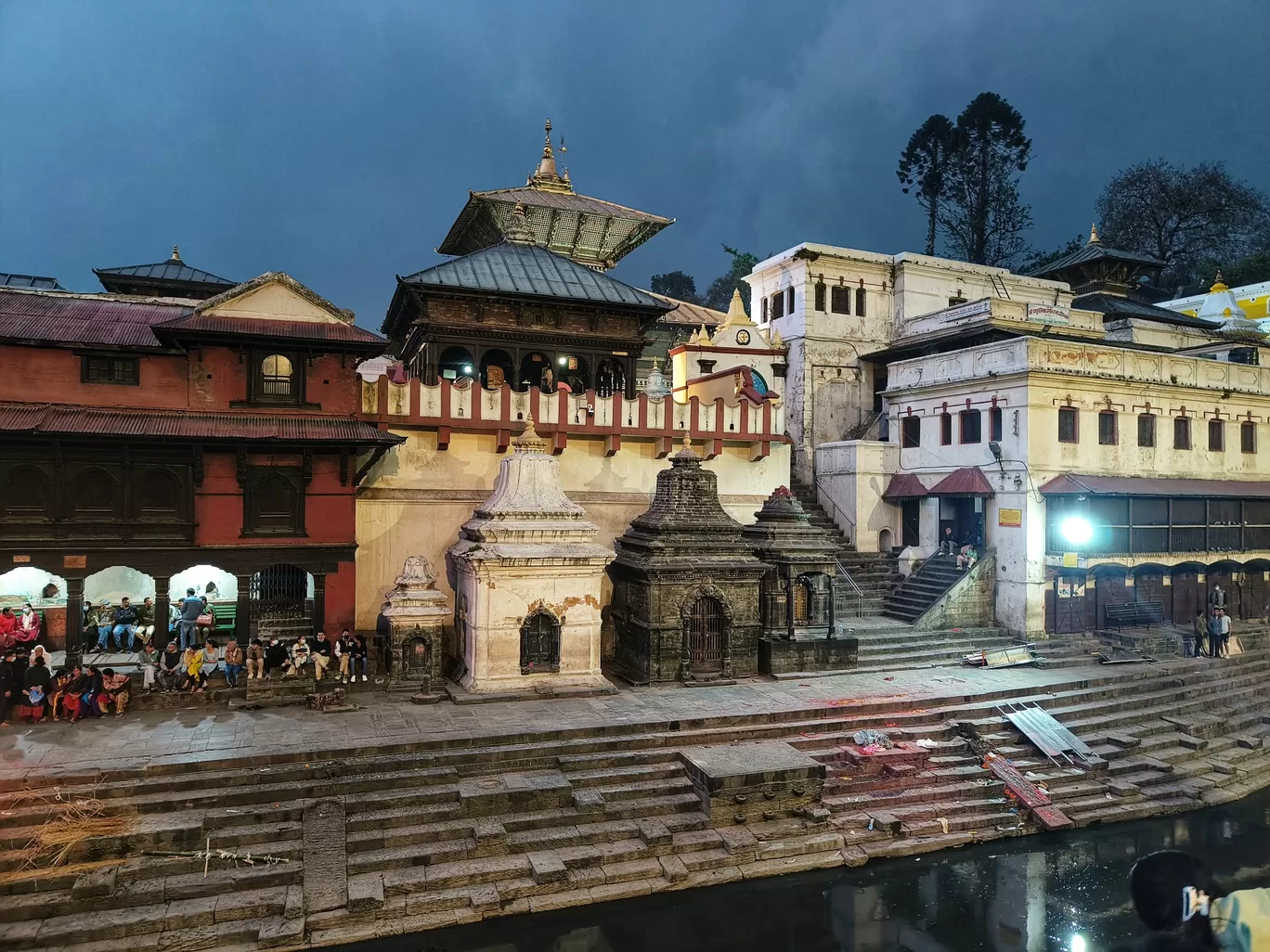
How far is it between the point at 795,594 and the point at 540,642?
22.9 ft

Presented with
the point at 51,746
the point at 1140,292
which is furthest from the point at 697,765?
the point at 1140,292

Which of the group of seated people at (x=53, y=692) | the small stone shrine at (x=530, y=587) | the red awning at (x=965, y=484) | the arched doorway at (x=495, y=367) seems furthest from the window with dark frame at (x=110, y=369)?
the red awning at (x=965, y=484)

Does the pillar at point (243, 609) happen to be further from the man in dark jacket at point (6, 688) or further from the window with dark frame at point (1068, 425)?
the window with dark frame at point (1068, 425)

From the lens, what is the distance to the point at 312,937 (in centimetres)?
1027

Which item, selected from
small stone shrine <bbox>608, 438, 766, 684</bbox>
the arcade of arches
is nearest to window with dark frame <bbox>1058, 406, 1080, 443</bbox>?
the arcade of arches

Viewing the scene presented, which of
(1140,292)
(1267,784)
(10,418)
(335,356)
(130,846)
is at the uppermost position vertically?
(1140,292)

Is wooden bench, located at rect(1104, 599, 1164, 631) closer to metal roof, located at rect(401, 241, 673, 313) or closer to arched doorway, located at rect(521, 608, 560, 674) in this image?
metal roof, located at rect(401, 241, 673, 313)

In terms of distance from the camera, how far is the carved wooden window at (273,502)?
17.5m

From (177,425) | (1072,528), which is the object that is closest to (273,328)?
(177,425)

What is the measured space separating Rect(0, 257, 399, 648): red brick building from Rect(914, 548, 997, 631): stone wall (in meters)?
15.8

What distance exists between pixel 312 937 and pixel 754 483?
673 inches

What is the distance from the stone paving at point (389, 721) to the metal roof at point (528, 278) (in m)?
11.0

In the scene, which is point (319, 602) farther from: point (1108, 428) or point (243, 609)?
point (1108, 428)

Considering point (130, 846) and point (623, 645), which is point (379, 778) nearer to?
point (130, 846)
